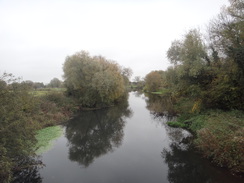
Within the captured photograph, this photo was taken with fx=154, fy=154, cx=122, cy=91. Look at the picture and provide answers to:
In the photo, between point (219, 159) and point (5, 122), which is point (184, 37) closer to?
point (219, 159)

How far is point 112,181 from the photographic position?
877 cm

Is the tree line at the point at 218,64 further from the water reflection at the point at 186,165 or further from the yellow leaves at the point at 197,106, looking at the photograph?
the water reflection at the point at 186,165

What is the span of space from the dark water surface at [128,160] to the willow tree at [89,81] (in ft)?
51.8

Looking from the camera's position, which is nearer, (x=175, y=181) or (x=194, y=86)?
(x=175, y=181)

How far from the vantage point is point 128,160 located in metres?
11.0

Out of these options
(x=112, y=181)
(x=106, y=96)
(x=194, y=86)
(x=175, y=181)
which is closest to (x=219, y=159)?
(x=175, y=181)

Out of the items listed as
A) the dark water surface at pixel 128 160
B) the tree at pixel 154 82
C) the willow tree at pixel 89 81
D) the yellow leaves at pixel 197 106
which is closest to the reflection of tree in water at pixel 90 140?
the dark water surface at pixel 128 160

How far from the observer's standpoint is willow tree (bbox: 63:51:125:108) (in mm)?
31766

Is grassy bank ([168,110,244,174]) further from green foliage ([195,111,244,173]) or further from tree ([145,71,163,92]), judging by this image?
tree ([145,71,163,92])

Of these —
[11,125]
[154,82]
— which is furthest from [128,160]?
[154,82]

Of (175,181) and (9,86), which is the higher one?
(9,86)

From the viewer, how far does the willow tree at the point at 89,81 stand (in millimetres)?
31766

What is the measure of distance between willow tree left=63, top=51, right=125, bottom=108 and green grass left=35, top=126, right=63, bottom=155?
46.9 feet

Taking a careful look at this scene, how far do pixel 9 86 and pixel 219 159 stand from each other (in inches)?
514
